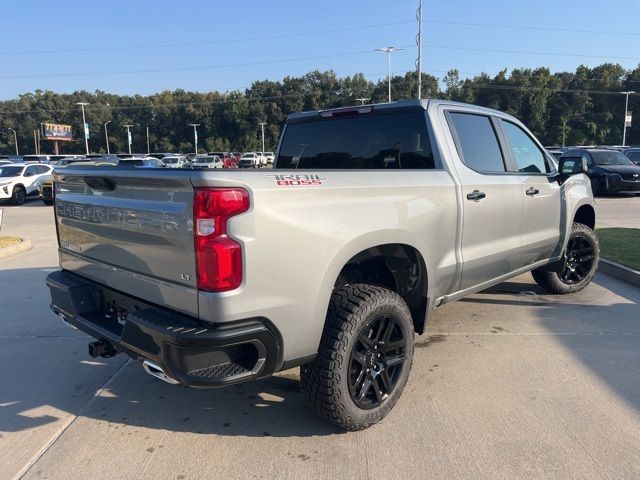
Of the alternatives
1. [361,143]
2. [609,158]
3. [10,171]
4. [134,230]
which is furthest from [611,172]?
[10,171]

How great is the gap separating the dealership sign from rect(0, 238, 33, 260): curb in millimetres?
72328

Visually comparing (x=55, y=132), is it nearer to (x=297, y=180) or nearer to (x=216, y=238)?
(x=297, y=180)

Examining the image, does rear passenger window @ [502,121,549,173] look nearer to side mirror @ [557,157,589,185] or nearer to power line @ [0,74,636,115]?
side mirror @ [557,157,589,185]

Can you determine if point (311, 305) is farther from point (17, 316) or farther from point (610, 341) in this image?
point (17, 316)

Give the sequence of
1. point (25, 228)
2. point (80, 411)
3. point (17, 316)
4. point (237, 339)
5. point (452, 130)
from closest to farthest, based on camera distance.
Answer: point (237, 339), point (80, 411), point (452, 130), point (17, 316), point (25, 228)

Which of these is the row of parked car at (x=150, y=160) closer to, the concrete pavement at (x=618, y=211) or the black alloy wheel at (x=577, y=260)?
the concrete pavement at (x=618, y=211)

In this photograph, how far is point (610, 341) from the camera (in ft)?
14.4

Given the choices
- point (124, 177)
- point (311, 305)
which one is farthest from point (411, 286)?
point (124, 177)

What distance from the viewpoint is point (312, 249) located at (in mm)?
2582

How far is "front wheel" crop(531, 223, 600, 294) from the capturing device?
5.71m

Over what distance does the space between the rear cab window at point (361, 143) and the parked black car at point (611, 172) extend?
15034 mm

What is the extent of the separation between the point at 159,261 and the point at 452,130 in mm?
2408

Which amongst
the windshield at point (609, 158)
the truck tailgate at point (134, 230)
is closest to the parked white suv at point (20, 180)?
the truck tailgate at point (134, 230)

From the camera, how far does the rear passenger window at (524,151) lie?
14.8 feet
